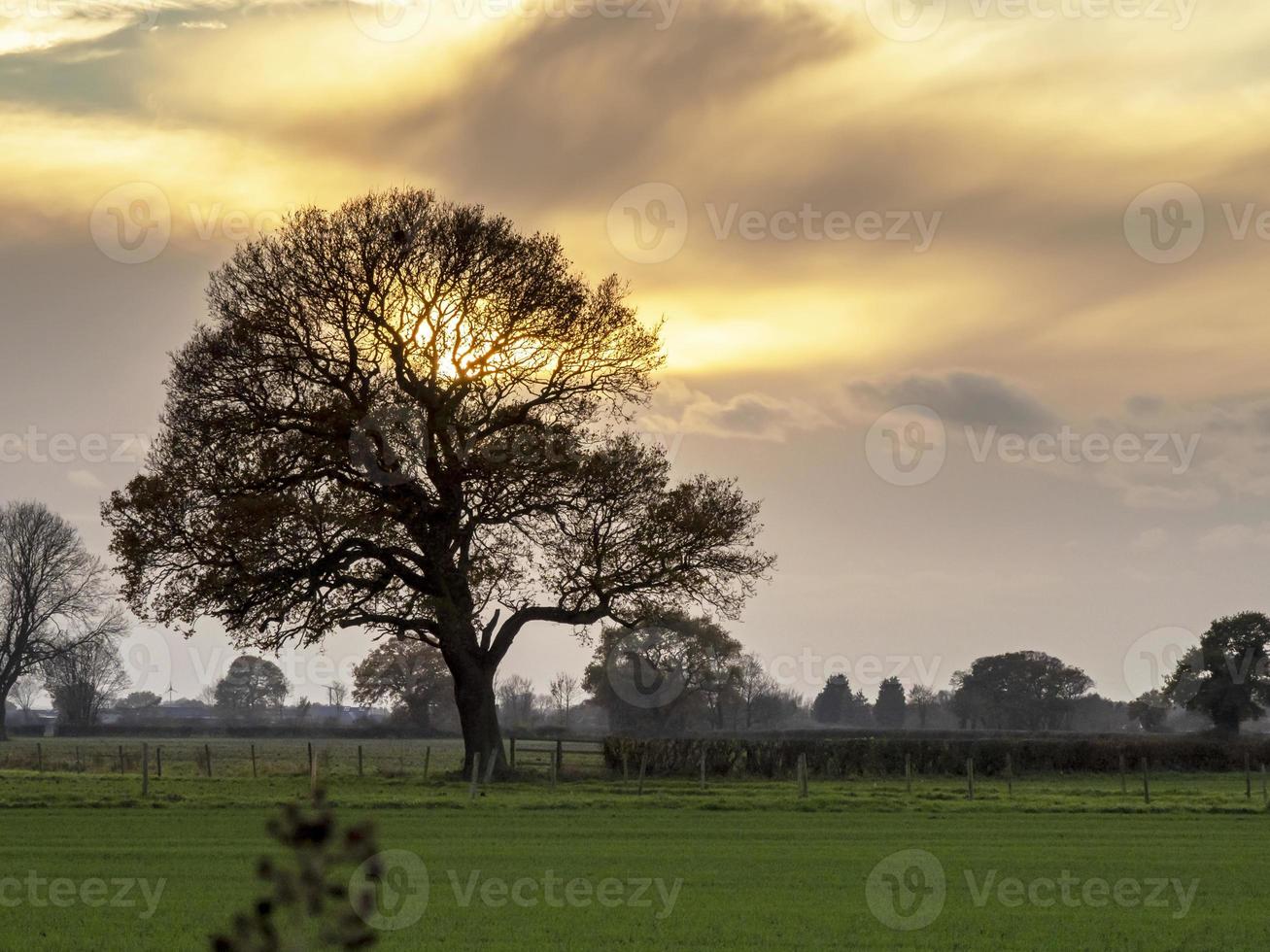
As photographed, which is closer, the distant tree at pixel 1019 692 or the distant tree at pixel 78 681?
the distant tree at pixel 78 681

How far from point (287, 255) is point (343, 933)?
44095mm

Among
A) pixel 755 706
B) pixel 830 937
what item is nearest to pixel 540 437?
pixel 830 937

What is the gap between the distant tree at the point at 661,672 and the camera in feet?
378

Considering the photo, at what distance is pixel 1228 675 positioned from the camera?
315ft

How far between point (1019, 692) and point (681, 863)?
155689mm

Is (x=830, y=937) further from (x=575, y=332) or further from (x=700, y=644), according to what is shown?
(x=700, y=644)
